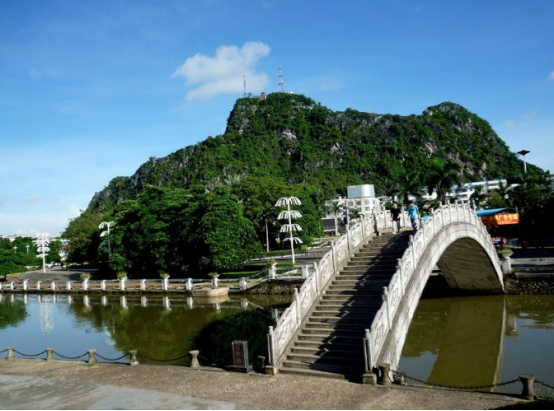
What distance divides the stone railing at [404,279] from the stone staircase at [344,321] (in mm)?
561

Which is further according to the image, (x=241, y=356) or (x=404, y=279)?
(x=404, y=279)

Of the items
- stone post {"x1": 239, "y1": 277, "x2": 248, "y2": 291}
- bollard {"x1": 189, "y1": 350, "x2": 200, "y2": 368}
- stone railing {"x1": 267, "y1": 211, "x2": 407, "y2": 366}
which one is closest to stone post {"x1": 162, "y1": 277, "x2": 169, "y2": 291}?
stone post {"x1": 239, "y1": 277, "x2": 248, "y2": 291}

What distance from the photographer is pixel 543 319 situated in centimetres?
2273

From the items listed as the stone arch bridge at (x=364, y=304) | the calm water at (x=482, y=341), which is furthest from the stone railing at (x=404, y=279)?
the calm water at (x=482, y=341)

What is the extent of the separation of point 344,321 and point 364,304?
3.02ft

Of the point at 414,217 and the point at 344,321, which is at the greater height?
the point at 414,217

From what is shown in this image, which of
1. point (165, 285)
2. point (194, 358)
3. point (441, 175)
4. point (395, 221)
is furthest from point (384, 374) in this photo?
point (441, 175)

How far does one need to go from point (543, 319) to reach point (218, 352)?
1681 centimetres

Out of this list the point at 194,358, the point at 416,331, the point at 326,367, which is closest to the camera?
the point at 326,367

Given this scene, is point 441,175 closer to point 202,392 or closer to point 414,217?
point 414,217

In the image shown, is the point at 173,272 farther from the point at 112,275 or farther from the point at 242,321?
the point at 242,321

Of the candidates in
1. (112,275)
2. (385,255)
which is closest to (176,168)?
(112,275)

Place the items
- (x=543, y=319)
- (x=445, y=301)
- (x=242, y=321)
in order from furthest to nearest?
Answer: 1. (x=445, y=301)
2. (x=242, y=321)
3. (x=543, y=319)

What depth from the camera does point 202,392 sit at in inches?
433
